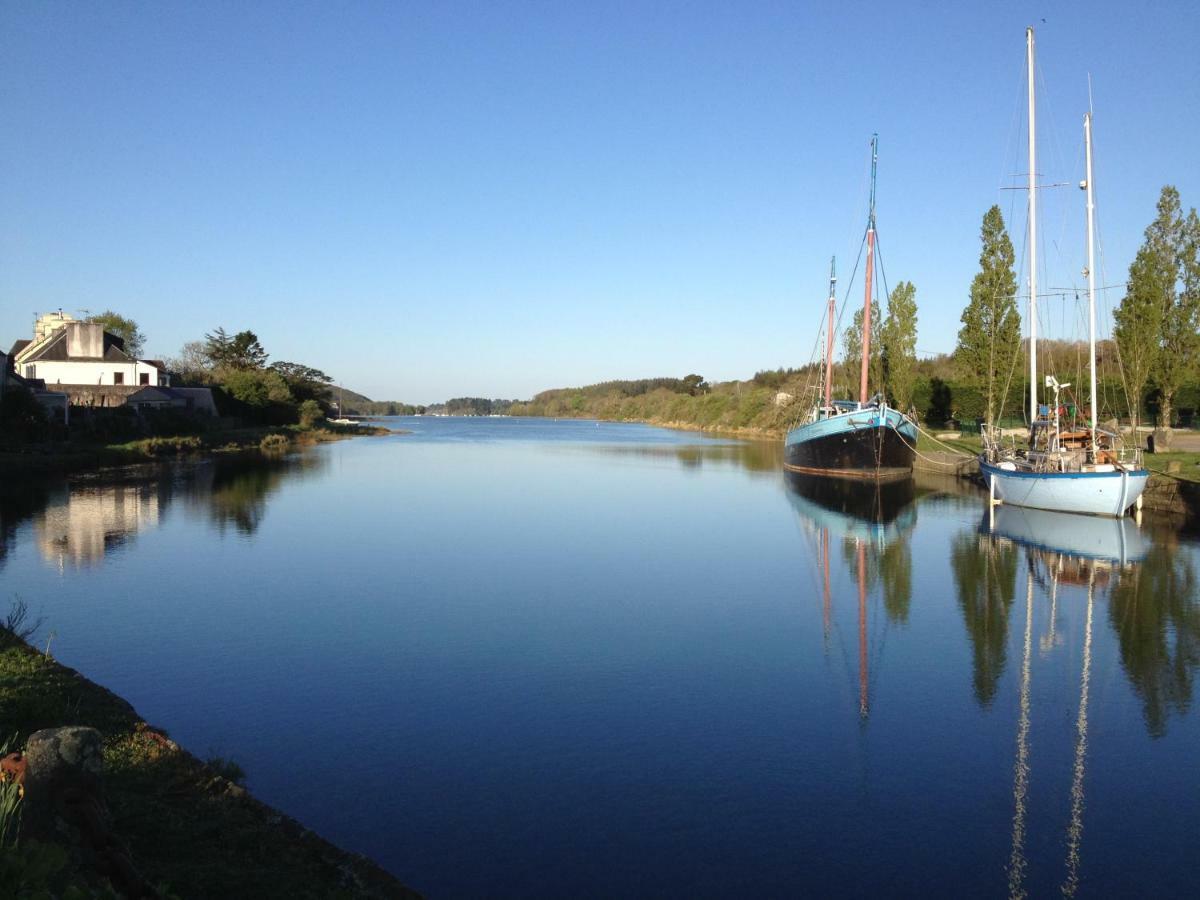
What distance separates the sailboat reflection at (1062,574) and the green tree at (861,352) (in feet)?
67.1

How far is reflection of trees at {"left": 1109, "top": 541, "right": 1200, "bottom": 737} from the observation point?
8234 mm

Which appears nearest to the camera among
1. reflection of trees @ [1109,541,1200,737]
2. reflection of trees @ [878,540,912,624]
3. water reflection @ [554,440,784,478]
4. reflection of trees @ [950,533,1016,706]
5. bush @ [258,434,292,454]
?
reflection of trees @ [1109,541,1200,737]

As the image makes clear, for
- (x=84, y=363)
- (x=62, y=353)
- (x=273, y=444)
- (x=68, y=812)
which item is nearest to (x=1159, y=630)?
(x=68, y=812)

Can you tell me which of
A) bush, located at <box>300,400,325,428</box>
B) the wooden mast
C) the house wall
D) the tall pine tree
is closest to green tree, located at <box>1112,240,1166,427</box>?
the tall pine tree

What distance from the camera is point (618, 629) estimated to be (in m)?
10.5

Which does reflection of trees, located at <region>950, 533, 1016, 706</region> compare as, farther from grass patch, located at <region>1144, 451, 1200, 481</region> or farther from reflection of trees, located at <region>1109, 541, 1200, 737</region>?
grass patch, located at <region>1144, 451, 1200, 481</region>

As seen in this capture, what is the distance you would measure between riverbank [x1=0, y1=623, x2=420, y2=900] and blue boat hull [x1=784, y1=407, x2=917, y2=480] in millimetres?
24615

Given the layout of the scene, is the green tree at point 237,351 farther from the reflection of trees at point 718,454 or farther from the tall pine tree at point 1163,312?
the tall pine tree at point 1163,312

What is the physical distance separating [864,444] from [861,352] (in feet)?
50.2

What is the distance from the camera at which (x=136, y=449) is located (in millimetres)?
32312

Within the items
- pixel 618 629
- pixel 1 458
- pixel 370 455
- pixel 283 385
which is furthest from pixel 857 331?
pixel 618 629

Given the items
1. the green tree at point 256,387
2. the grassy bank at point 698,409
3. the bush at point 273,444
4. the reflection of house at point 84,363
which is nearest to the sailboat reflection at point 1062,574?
the bush at point 273,444

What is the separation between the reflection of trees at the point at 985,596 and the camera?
913 centimetres

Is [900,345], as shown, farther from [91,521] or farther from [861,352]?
[91,521]
